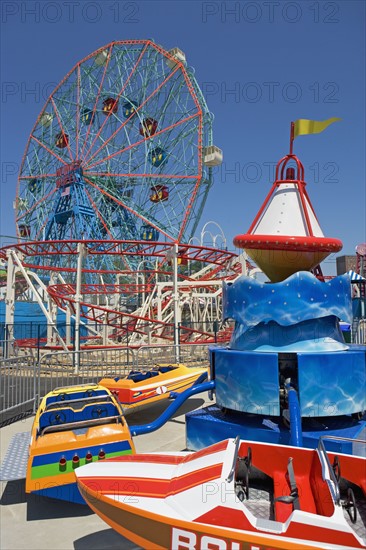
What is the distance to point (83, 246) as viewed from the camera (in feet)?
50.2

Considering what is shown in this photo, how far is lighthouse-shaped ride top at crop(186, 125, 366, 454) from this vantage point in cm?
467

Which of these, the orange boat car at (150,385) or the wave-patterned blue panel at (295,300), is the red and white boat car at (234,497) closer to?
the wave-patterned blue panel at (295,300)

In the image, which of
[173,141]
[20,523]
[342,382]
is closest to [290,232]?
[342,382]

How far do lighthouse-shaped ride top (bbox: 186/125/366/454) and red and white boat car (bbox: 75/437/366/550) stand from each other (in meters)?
0.92

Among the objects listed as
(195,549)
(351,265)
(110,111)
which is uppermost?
(110,111)

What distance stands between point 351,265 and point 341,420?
56.2 m

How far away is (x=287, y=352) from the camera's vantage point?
4.86 m

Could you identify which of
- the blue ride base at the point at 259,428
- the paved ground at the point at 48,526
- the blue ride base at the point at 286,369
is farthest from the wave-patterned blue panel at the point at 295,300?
A: the paved ground at the point at 48,526

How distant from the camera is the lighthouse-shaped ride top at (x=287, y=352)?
15.3 feet

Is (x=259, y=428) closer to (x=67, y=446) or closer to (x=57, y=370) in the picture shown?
(x=67, y=446)

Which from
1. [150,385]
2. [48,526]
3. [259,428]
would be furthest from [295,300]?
[150,385]

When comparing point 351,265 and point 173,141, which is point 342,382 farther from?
point 351,265

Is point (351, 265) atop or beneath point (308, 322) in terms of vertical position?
atop

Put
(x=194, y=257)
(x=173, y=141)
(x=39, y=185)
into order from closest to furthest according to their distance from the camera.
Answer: (x=194, y=257) → (x=173, y=141) → (x=39, y=185)
